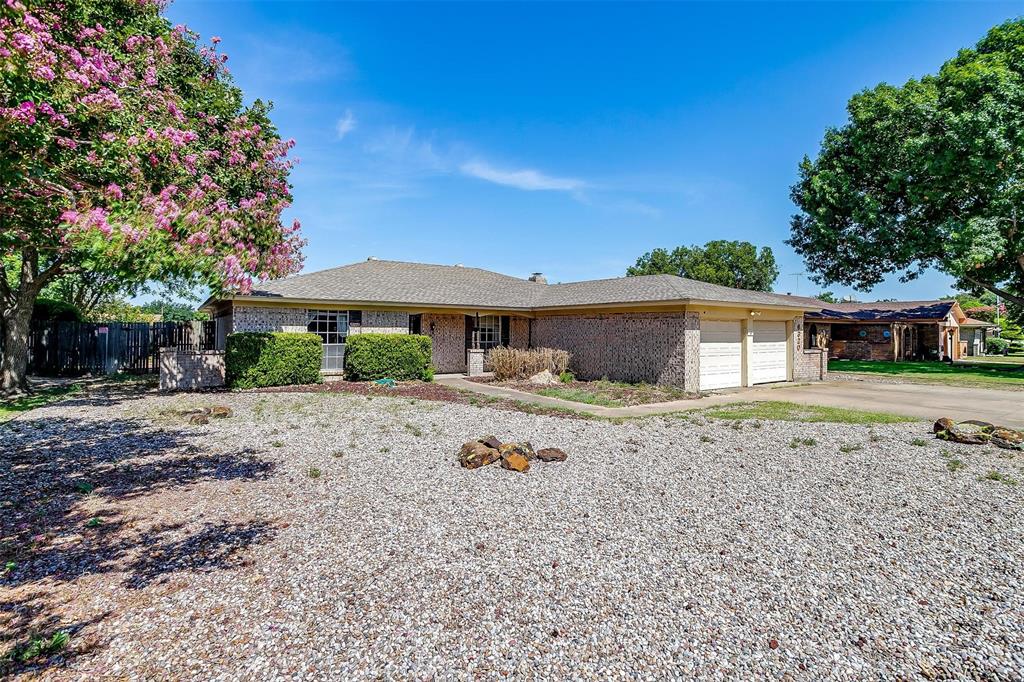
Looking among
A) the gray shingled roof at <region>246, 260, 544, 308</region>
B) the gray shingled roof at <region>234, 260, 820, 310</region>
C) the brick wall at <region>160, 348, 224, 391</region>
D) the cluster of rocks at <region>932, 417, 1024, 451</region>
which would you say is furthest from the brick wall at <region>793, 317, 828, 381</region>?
the brick wall at <region>160, 348, 224, 391</region>

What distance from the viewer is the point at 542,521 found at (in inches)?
187

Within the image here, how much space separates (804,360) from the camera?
696 inches

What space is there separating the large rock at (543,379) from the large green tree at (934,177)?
17061 millimetres

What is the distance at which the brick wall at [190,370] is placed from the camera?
546 inches

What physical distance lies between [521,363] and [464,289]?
5.16 metres

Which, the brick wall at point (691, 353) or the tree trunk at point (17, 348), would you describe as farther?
the brick wall at point (691, 353)

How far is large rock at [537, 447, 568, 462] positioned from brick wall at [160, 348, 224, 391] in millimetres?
11583

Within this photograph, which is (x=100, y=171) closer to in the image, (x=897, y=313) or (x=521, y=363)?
(x=521, y=363)

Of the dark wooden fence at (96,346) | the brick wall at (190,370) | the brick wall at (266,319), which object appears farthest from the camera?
the dark wooden fence at (96,346)

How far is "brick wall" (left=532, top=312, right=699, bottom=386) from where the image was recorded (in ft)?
47.2

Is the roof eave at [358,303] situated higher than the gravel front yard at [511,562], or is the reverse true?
the roof eave at [358,303]

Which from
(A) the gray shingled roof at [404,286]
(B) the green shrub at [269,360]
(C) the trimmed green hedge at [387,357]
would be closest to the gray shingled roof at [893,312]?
(A) the gray shingled roof at [404,286]

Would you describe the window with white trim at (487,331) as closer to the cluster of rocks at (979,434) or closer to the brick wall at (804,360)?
the brick wall at (804,360)

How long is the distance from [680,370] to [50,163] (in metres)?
13.4
